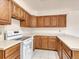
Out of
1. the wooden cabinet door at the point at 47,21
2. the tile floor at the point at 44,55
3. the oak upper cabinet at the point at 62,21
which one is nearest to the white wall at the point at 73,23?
the oak upper cabinet at the point at 62,21

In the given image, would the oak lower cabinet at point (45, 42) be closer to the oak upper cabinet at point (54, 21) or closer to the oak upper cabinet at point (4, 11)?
the oak upper cabinet at point (54, 21)

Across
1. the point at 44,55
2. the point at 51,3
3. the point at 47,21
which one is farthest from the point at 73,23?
the point at 44,55

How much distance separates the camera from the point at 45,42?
525 cm

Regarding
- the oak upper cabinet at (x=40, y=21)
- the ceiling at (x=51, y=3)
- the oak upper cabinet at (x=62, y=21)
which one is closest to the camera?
the ceiling at (x=51, y=3)

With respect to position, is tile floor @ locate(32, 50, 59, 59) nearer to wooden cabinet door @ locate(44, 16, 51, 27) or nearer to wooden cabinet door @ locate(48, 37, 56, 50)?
wooden cabinet door @ locate(48, 37, 56, 50)

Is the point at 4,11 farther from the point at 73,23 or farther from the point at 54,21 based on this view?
the point at 73,23

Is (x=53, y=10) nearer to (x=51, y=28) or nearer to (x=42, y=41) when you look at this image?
(x=51, y=28)

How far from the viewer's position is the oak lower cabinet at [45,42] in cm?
513

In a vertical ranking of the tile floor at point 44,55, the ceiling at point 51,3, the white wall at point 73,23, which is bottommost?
the tile floor at point 44,55

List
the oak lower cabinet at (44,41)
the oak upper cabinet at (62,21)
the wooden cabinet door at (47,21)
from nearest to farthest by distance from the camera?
the oak lower cabinet at (44,41) < the oak upper cabinet at (62,21) < the wooden cabinet door at (47,21)

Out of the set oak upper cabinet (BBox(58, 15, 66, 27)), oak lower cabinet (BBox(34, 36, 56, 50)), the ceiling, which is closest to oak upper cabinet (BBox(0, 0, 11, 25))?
the ceiling

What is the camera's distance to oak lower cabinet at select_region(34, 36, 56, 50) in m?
5.13

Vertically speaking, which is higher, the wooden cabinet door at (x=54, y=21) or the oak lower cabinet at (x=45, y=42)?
the wooden cabinet door at (x=54, y=21)

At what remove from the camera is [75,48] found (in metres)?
1.56
